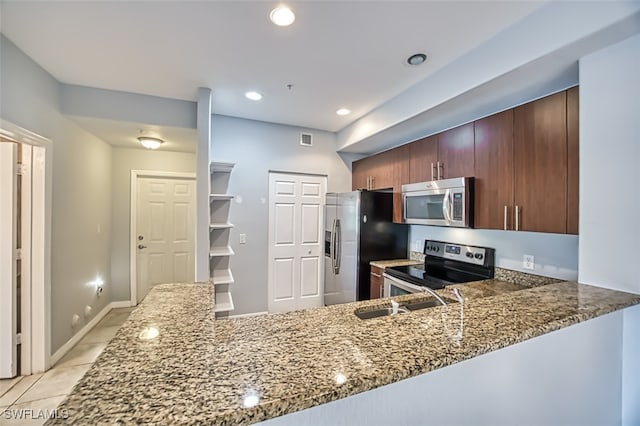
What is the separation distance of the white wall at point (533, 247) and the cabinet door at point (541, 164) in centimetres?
38

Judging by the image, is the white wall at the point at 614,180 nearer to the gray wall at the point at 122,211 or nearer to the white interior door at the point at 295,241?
the white interior door at the point at 295,241

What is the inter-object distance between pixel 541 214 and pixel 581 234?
0.31 metres

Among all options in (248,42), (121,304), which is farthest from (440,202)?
(121,304)

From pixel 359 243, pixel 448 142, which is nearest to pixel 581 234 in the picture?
pixel 448 142

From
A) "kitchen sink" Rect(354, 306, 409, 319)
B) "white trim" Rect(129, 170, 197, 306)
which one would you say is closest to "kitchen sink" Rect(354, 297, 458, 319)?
"kitchen sink" Rect(354, 306, 409, 319)

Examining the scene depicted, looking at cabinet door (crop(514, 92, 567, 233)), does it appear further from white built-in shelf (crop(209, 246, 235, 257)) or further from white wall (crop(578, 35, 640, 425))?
white built-in shelf (crop(209, 246, 235, 257))

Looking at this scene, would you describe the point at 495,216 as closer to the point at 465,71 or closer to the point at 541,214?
the point at 541,214

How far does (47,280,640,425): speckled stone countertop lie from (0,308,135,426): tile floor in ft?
5.63

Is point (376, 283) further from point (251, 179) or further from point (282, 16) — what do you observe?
point (282, 16)

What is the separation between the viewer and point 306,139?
3.98m

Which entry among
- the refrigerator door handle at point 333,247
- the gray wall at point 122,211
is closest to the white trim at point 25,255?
the gray wall at point 122,211

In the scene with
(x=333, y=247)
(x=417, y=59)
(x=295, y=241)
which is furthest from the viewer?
(x=295, y=241)

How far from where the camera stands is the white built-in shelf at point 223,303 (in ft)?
8.74

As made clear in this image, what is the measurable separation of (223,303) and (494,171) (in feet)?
9.06
